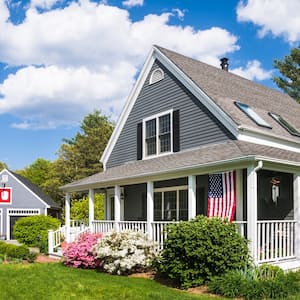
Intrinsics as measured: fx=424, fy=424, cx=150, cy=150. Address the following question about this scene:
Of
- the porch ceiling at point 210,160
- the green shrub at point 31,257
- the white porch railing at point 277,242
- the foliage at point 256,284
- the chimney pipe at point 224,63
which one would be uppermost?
the chimney pipe at point 224,63

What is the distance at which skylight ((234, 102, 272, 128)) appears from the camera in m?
13.5

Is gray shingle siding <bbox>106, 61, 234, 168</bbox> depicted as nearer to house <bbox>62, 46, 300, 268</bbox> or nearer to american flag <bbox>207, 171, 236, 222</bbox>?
house <bbox>62, 46, 300, 268</bbox>

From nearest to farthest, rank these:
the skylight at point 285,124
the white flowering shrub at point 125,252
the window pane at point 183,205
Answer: the white flowering shrub at point 125,252 < the skylight at point 285,124 < the window pane at point 183,205

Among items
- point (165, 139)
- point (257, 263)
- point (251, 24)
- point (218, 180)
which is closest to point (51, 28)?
point (165, 139)

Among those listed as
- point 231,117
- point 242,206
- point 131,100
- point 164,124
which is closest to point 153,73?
point 131,100

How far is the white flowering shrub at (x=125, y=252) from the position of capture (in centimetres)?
1118

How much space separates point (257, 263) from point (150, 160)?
7056mm

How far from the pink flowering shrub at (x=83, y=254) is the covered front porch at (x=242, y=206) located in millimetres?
1372

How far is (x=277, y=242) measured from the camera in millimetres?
10883

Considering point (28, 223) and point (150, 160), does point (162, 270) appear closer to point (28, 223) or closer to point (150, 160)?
point (150, 160)

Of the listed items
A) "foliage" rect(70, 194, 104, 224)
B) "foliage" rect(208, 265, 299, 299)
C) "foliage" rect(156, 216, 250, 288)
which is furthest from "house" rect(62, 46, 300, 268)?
"foliage" rect(70, 194, 104, 224)

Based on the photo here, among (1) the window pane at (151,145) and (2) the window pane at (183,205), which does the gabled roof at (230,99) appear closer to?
(1) the window pane at (151,145)

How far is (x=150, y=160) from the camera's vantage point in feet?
52.6

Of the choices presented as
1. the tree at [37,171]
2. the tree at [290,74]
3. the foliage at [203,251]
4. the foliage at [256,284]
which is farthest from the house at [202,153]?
the tree at [37,171]
